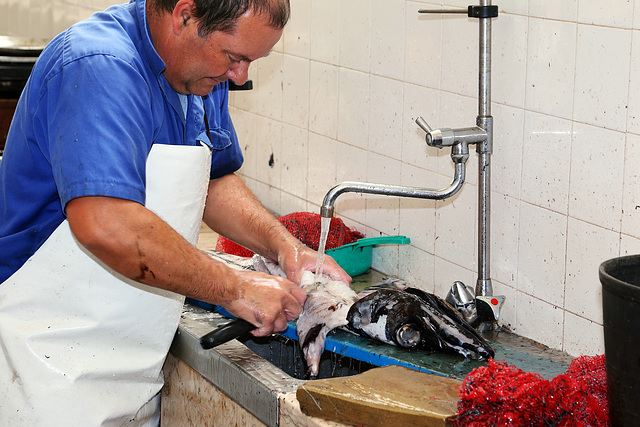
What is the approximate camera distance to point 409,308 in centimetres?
204

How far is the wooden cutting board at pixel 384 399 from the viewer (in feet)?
5.11

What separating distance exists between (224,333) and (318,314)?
31 centimetres

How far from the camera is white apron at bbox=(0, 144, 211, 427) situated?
1920mm

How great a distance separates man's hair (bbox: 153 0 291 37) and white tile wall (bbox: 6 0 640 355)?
784 millimetres

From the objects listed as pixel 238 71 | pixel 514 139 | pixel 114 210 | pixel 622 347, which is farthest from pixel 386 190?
pixel 622 347

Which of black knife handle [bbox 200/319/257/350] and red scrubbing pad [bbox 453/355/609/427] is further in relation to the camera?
black knife handle [bbox 200/319/257/350]

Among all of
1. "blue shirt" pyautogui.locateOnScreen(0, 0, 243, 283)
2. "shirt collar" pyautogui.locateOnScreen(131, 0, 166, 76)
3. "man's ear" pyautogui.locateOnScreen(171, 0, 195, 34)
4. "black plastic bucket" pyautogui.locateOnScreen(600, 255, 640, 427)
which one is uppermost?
"man's ear" pyautogui.locateOnScreen(171, 0, 195, 34)

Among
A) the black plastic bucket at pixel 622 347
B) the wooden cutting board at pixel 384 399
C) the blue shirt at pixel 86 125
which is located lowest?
the wooden cutting board at pixel 384 399

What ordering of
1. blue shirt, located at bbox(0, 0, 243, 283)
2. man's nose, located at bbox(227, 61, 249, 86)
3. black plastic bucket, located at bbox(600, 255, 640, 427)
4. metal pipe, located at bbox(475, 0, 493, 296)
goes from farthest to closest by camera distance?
1. metal pipe, located at bbox(475, 0, 493, 296)
2. man's nose, located at bbox(227, 61, 249, 86)
3. blue shirt, located at bbox(0, 0, 243, 283)
4. black plastic bucket, located at bbox(600, 255, 640, 427)

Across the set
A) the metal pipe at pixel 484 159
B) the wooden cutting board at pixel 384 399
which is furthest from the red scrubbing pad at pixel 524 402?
the metal pipe at pixel 484 159

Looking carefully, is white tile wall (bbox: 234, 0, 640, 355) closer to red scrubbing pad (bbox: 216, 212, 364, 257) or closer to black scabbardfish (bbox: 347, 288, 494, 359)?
red scrubbing pad (bbox: 216, 212, 364, 257)

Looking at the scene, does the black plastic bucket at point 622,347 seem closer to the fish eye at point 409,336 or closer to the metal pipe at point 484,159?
the fish eye at point 409,336

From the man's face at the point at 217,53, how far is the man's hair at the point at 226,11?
1 centimetres

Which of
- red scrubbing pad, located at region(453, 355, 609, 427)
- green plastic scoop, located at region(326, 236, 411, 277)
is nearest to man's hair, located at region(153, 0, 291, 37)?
red scrubbing pad, located at region(453, 355, 609, 427)
